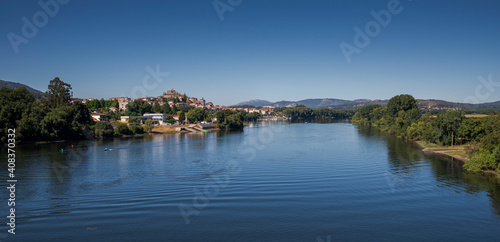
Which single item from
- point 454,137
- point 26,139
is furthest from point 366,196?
point 26,139

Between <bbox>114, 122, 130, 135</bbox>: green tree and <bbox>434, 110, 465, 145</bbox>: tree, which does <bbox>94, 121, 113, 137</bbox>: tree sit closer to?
<bbox>114, 122, 130, 135</bbox>: green tree

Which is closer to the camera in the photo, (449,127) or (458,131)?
(458,131)

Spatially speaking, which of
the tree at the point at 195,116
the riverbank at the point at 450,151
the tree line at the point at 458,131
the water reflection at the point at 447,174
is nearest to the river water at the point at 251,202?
the water reflection at the point at 447,174

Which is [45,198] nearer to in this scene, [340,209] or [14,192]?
[14,192]

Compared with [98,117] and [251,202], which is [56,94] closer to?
[98,117]

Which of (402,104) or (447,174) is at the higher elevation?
(402,104)

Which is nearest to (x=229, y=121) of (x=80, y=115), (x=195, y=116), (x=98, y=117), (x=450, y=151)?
(x=195, y=116)
